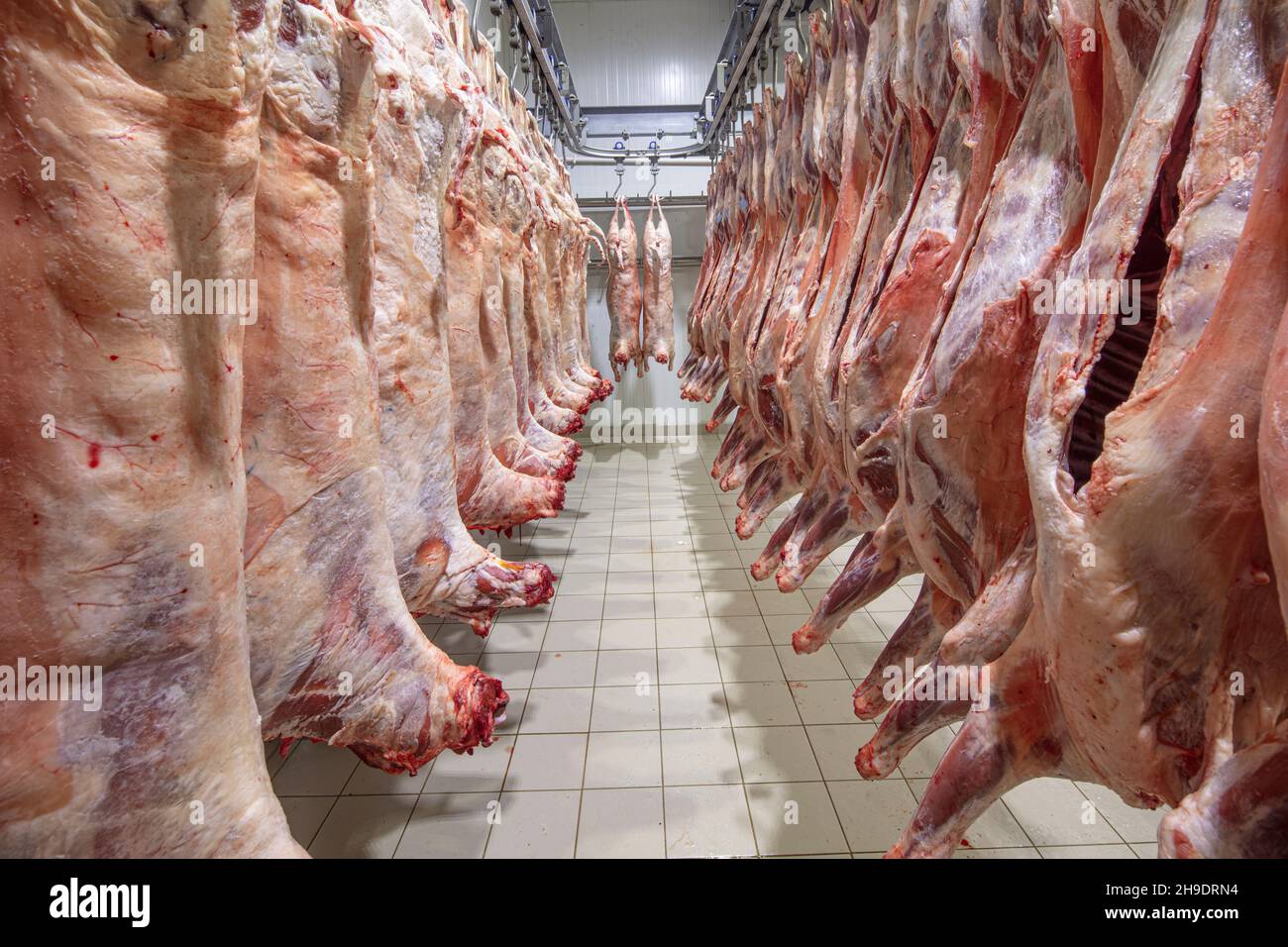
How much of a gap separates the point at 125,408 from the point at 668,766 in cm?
241

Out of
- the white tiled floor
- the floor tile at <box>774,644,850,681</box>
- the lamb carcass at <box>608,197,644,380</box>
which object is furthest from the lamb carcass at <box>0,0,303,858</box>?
the lamb carcass at <box>608,197,644,380</box>

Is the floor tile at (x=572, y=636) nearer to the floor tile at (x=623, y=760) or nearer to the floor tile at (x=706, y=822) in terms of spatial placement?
the floor tile at (x=623, y=760)

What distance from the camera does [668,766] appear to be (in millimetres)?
2775

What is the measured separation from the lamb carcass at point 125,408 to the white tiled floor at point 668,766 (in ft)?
5.94

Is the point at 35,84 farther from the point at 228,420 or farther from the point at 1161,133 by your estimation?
the point at 1161,133

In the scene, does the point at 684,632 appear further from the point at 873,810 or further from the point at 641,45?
the point at 641,45

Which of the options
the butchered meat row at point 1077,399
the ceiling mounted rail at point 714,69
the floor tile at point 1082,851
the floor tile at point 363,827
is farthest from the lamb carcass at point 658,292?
the floor tile at point 1082,851

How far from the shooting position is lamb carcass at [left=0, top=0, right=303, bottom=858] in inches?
28.2

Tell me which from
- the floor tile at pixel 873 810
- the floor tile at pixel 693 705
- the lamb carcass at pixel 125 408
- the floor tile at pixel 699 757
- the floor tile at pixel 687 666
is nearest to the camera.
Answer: the lamb carcass at pixel 125 408

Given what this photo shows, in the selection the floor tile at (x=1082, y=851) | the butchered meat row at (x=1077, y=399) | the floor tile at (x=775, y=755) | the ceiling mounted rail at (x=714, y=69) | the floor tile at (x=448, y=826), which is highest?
the ceiling mounted rail at (x=714, y=69)

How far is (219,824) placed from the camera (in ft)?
2.93

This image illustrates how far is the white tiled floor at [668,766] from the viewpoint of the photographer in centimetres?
245

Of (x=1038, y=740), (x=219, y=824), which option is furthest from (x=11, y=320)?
(x=1038, y=740)


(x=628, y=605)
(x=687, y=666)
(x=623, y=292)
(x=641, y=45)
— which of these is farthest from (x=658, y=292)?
(x=687, y=666)
